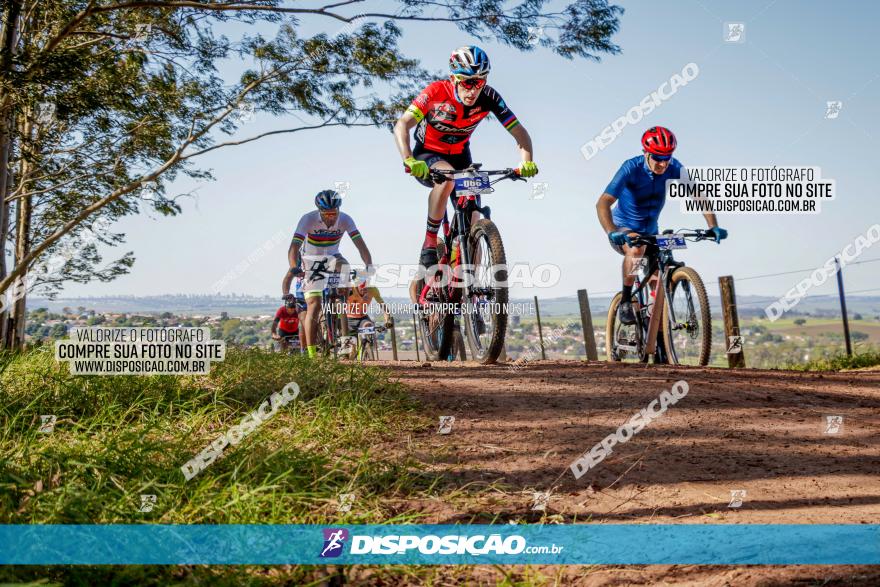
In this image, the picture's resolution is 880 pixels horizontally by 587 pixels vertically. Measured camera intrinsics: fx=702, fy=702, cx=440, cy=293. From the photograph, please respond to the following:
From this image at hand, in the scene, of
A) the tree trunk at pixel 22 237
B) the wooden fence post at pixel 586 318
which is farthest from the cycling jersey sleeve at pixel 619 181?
the tree trunk at pixel 22 237

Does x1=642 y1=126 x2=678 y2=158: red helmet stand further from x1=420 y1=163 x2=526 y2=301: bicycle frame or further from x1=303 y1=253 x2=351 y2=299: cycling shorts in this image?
x1=303 y1=253 x2=351 y2=299: cycling shorts

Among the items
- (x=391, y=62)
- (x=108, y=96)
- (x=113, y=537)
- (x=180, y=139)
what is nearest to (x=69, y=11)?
(x=108, y=96)

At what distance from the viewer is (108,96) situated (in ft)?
40.3

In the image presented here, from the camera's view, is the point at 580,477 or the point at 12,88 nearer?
the point at 580,477

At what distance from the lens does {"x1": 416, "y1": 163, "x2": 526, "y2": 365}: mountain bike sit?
244 inches

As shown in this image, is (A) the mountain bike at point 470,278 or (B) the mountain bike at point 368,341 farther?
(B) the mountain bike at point 368,341

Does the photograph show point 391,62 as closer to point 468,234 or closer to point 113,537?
point 468,234

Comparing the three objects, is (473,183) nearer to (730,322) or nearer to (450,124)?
(450,124)

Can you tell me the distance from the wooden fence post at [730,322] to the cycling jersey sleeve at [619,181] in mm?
4142

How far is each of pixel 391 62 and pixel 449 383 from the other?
948cm

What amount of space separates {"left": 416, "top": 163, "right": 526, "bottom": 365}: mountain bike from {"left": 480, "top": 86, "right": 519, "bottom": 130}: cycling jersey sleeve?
727 millimetres

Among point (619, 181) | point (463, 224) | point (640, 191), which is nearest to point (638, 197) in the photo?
point (640, 191)

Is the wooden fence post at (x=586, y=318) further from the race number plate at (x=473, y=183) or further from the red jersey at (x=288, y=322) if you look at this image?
the race number plate at (x=473, y=183)

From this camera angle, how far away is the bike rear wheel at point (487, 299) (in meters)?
6.14
